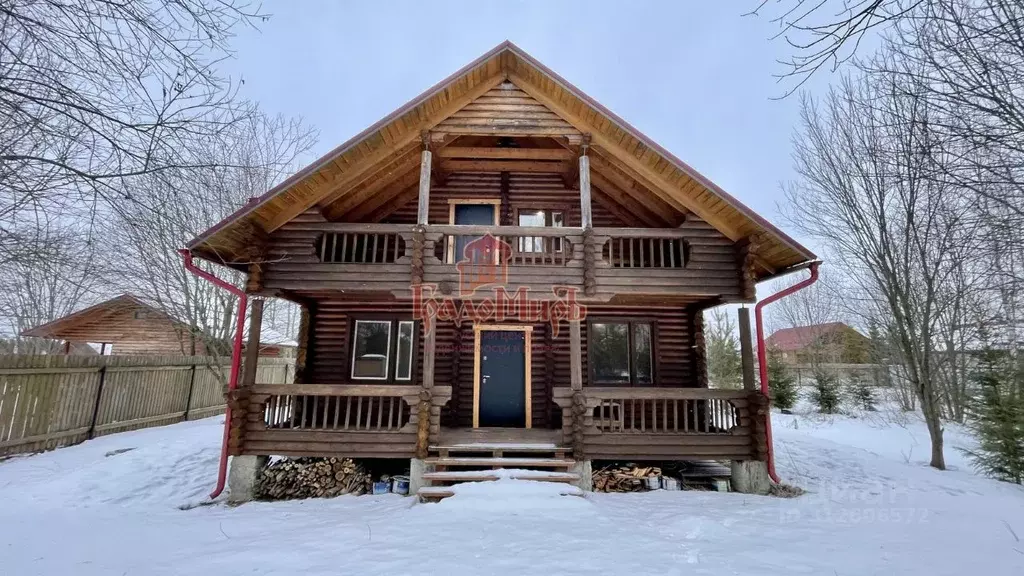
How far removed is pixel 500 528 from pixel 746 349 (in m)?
5.32

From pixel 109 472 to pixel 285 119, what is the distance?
454 inches

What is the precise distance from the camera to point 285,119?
14.0 m

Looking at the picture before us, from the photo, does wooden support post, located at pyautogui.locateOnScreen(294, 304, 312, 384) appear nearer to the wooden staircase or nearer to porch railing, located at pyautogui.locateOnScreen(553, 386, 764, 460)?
the wooden staircase

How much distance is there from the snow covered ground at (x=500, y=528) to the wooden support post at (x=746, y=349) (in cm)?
189

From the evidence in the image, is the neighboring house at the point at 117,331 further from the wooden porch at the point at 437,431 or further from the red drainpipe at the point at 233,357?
the wooden porch at the point at 437,431

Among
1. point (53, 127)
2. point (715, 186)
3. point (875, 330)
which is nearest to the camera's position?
point (53, 127)

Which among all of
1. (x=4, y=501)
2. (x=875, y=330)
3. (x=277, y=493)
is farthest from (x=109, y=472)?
(x=875, y=330)

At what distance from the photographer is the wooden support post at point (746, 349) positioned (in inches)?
283

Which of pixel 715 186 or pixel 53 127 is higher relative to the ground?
pixel 715 186

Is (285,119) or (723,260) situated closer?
(723,260)

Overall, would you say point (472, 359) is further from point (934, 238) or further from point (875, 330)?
point (875, 330)

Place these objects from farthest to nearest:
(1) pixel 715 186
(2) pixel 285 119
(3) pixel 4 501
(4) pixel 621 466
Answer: (2) pixel 285 119
(4) pixel 621 466
(1) pixel 715 186
(3) pixel 4 501

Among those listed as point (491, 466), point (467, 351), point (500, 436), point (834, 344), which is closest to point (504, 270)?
point (467, 351)

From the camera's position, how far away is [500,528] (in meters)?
5.00
